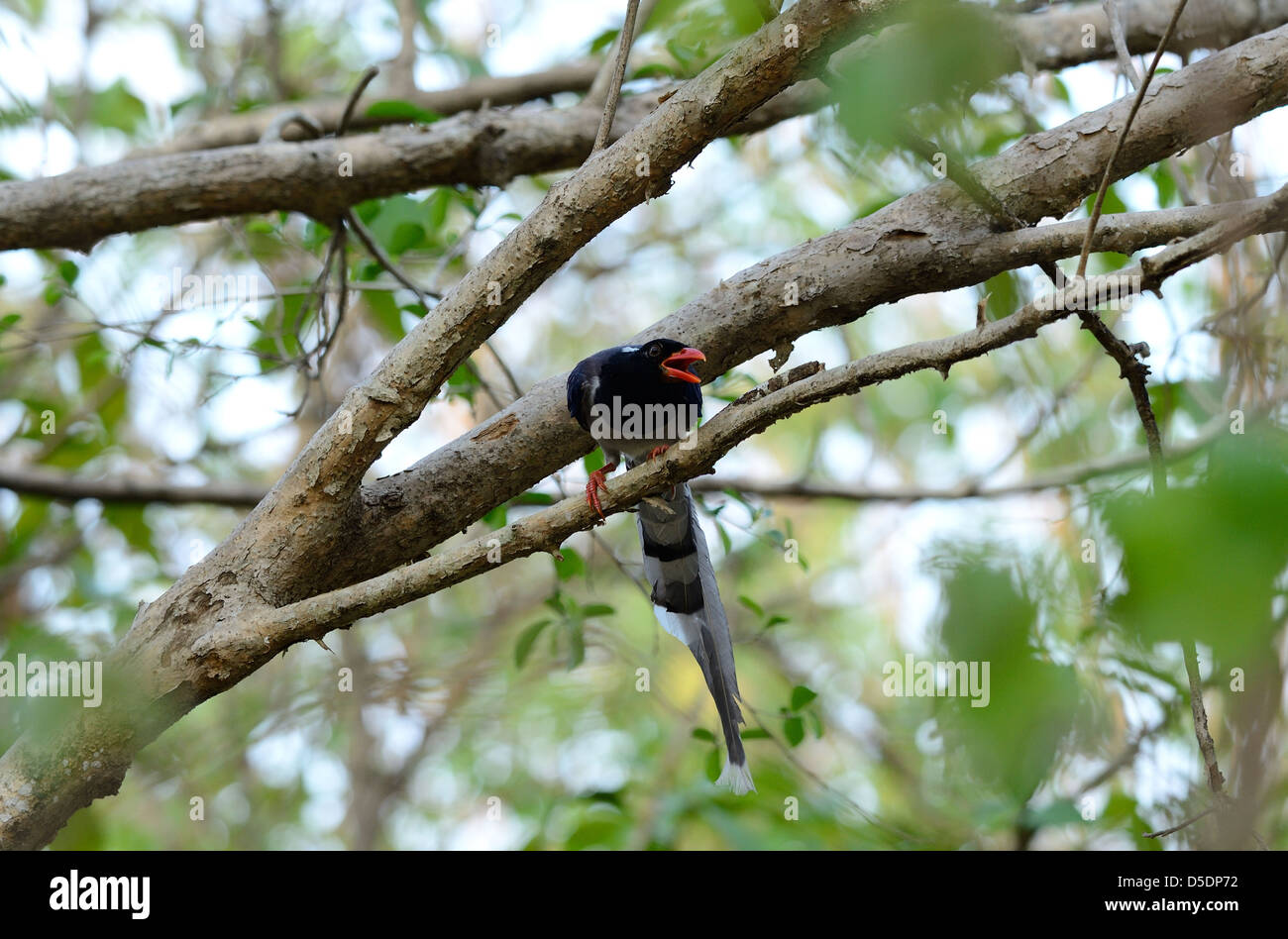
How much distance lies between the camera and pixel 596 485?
9.80 ft

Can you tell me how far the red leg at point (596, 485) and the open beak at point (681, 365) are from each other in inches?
14.6

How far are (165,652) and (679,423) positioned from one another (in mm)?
1566

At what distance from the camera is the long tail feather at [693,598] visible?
3.32 meters

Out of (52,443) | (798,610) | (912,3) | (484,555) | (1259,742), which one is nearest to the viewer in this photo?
(1259,742)

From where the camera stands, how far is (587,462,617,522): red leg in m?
2.36

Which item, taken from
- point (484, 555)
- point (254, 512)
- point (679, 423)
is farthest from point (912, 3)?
point (254, 512)

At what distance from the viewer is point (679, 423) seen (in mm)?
3184

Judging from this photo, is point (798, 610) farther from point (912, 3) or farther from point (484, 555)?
point (912, 3)

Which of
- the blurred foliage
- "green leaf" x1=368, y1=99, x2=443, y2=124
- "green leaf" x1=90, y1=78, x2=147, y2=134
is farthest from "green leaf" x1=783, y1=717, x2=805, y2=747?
"green leaf" x1=90, y1=78, x2=147, y2=134

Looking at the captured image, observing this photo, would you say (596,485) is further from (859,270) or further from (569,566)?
(569,566)

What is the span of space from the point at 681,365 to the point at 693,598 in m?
0.87

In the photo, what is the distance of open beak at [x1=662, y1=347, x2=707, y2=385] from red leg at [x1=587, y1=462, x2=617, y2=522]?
1.22ft

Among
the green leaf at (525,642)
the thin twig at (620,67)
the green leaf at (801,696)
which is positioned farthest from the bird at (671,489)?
the green leaf at (525,642)

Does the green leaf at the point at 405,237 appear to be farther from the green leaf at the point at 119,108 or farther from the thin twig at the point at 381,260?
the green leaf at the point at 119,108
